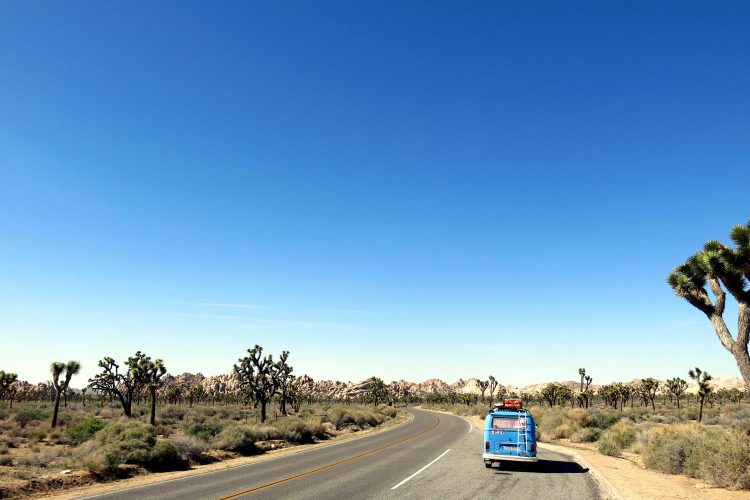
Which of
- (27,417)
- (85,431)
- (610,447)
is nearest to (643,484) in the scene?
(610,447)

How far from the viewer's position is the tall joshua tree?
16.4 meters

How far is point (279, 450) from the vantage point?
2719 cm

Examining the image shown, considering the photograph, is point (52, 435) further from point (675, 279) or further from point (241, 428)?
point (675, 279)

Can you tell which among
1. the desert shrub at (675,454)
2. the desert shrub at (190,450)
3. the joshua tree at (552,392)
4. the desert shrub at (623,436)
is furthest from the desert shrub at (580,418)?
the joshua tree at (552,392)

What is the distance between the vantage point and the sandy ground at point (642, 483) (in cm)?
1396

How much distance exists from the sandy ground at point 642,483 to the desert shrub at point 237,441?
16765 millimetres

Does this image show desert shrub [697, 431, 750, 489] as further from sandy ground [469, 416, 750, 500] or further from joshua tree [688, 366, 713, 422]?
joshua tree [688, 366, 713, 422]

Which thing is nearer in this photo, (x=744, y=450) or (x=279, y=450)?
(x=744, y=450)

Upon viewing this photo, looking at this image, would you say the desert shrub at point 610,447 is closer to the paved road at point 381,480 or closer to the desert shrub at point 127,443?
the paved road at point 381,480

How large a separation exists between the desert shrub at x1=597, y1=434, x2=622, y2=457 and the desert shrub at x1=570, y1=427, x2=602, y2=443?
18.2 feet

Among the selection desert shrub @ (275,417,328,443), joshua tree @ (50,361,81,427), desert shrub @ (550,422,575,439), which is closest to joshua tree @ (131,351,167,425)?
joshua tree @ (50,361,81,427)

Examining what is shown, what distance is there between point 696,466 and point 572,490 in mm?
6354

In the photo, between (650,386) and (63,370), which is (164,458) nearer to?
(63,370)

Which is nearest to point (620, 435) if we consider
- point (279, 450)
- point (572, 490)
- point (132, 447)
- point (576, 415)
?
point (576, 415)
